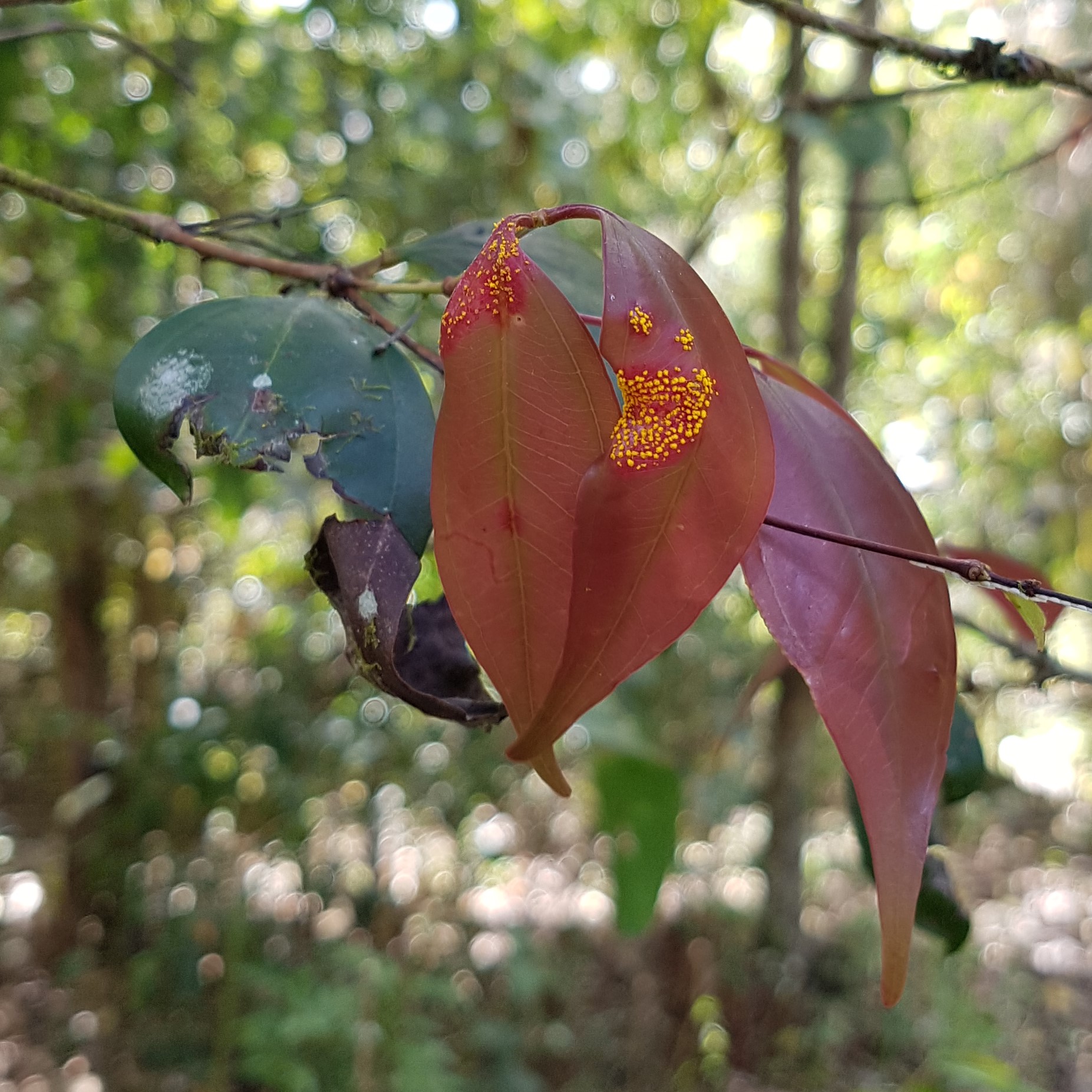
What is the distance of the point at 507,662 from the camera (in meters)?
0.22

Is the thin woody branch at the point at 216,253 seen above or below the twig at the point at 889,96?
below

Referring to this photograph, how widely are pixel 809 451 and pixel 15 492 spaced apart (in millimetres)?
1170

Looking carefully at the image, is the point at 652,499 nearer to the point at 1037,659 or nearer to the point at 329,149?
the point at 1037,659

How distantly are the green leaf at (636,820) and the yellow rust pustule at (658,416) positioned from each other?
2.64 ft

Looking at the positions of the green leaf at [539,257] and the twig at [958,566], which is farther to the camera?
the green leaf at [539,257]

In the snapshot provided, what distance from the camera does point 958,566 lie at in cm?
23

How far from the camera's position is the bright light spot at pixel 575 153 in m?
1.33

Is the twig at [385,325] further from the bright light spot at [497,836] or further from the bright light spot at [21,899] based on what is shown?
the bright light spot at [21,899]

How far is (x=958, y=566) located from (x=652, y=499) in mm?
93

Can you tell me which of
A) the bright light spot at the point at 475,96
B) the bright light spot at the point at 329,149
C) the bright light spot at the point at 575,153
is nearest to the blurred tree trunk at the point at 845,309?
the bright light spot at the point at 575,153

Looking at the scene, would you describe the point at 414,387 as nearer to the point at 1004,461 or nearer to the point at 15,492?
the point at 15,492

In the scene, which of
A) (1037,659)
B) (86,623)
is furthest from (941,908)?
(86,623)

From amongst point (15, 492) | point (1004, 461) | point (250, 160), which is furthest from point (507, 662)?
point (1004, 461)

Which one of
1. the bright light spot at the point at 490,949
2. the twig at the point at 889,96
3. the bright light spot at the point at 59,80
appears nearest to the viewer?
the twig at the point at 889,96
